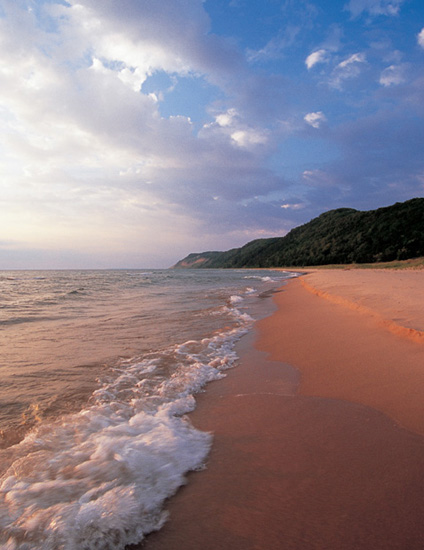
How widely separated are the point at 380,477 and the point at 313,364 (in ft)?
8.19

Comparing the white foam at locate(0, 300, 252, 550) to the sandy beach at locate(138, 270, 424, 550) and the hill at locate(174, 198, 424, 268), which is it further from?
the hill at locate(174, 198, 424, 268)

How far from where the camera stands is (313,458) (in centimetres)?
216

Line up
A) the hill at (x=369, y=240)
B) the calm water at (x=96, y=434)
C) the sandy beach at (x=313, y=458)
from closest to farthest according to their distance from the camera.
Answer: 1. the sandy beach at (x=313, y=458)
2. the calm water at (x=96, y=434)
3. the hill at (x=369, y=240)

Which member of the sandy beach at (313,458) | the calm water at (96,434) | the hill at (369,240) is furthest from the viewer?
the hill at (369,240)

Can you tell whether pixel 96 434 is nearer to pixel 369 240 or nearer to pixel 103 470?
pixel 103 470

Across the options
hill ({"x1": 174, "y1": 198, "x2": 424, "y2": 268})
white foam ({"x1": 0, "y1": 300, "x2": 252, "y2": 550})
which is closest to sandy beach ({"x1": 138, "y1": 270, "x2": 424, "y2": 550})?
white foam ({"x1": 0, "y1": 300, "x2": 252, "y2": 550})

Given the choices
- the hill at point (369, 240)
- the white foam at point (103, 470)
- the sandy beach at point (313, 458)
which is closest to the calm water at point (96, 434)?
the white foam at point (103, 470)

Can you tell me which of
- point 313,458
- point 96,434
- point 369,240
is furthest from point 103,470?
point 369,240

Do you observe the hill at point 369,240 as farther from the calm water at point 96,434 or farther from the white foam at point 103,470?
the white foam at point 103,470

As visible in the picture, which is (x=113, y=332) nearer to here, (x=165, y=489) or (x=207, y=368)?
(x=207, y=368)

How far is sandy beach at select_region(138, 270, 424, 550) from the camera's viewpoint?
4.99 feet

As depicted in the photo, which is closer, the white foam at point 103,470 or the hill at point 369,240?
the white foam at point 103,470

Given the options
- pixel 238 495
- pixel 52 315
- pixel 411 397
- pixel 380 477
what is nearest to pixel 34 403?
pixel 238 495

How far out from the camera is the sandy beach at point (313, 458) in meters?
1.52
